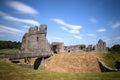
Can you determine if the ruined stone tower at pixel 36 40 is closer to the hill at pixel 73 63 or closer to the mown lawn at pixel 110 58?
the hill at pixel 73 63

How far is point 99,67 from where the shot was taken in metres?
22.8

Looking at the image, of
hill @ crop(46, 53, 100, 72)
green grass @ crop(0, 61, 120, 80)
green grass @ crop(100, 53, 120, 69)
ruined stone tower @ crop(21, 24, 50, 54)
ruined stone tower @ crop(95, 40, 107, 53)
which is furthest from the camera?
ruined stone tower @ crop(95, 40, 107, 53)

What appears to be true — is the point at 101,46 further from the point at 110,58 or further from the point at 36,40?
the point at 36,40

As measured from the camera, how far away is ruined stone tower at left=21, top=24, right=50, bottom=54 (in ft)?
105

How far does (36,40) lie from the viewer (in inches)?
1330

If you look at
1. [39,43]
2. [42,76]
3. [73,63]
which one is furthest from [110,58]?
[42,76]

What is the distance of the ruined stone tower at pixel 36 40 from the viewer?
3214 cm

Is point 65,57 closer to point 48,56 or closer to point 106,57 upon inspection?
point 48,56

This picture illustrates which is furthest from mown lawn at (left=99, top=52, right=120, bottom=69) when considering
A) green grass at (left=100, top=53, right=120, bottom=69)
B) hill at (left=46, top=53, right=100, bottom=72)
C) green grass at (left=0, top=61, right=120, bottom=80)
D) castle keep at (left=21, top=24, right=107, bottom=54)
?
green grass at (left=0, top=61, right=120, bottom=80)

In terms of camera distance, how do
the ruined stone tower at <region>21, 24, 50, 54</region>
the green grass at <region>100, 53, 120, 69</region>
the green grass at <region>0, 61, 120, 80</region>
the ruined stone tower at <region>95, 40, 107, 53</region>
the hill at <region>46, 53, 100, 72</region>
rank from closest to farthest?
1. the green grass at <region>0, 61, 120, 80</region>
2. the hill at <region>46, 53, 100, 72</region>
3. the green grass at <region>100, 53, 120, 69</region>
4. the ruined stone tower at <region>21, 24, 50, 54</region>
5. the ruined stone tower at <region>95, 40, 107, 53</region>

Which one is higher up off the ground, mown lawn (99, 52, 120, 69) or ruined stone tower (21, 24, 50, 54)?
ruined stone tower (21, 24, 50, 54)

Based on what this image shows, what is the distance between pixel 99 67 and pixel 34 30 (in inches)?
834

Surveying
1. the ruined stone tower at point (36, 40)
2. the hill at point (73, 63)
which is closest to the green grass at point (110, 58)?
the hill at point (73, 63)

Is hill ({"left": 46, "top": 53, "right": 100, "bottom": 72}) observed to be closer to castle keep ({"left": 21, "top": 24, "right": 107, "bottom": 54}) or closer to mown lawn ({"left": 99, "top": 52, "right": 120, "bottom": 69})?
mown lawn ({"left": 99, "top": 52, "right": 120, "bottom": 69})
